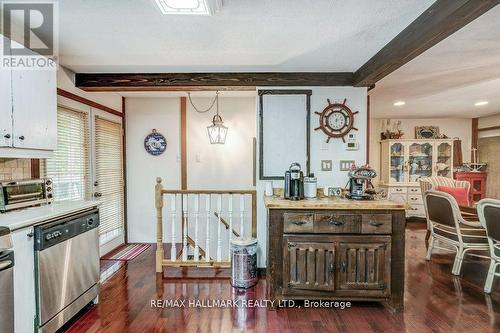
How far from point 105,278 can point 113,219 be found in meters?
1.19

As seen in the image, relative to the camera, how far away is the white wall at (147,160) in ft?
15.0

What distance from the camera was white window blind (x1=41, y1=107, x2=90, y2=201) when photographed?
3045 mm

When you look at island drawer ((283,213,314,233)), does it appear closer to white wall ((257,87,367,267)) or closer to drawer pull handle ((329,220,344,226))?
drawer pull handle ((329,220,344,226))

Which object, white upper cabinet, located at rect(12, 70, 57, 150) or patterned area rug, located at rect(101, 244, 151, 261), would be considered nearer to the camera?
white upper cabinet, located at rect(12, 70, 57, 150)

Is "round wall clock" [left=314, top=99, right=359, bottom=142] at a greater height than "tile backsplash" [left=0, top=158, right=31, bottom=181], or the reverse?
"round wall clock" [left=314, top=99, right=359, bottom=142]

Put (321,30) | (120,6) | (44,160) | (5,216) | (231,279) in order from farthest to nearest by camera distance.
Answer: (231,279)
(44,160)
(321,30)
(5,216)
(120,6)

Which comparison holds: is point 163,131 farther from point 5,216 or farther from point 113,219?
point 5,216

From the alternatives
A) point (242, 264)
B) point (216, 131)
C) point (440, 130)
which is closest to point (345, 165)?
point (242, 264)

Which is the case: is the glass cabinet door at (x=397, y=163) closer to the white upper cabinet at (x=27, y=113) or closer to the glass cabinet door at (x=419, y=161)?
the glass cabinet door at (x=419, y=161)

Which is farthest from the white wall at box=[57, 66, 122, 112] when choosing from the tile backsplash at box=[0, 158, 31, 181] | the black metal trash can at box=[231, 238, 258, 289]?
the black metal trash can at box=[231, 238, 258, 289]

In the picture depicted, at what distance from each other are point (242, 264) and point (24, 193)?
6.70 feet

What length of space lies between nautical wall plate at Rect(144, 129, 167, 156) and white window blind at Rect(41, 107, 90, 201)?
1.03 metres

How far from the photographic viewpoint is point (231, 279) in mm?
3088

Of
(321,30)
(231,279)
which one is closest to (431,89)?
(321,30)
